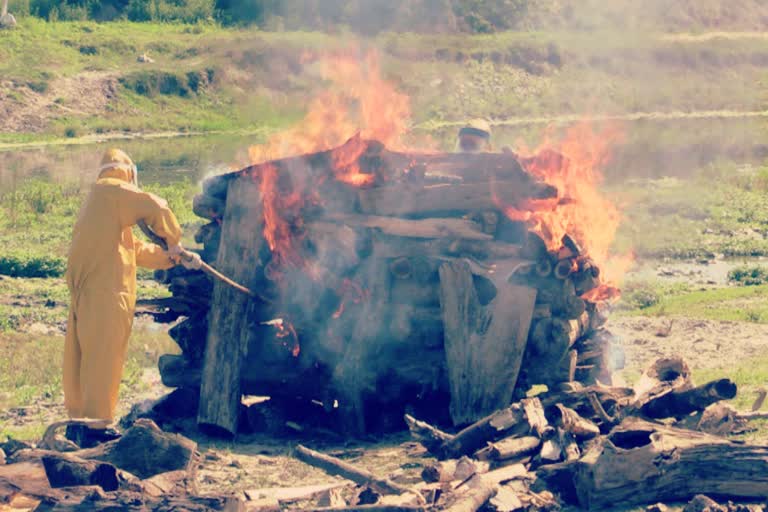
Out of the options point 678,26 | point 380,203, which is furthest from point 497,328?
point 678,26

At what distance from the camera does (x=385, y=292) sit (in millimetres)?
10688

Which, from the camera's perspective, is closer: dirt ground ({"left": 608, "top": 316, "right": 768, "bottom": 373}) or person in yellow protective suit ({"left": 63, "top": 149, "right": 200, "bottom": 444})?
person in yellow protective suit ({"left": 63, "top": 149, "right": 200, "bottom": 444})

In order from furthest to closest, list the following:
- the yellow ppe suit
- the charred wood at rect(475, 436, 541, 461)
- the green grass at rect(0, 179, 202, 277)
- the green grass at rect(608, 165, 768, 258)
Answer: the green grass at rect(608, 165, 768, 258), the green grass at rect(0, 179, 202, 277), the yellow ppe suit, the charred wood at rect(475, 436, 541, 461)

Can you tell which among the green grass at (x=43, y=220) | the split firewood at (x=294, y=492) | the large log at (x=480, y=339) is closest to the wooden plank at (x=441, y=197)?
the large log at (x=480, y=339)

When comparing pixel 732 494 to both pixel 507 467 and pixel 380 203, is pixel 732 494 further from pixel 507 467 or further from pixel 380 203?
pixel 380 203

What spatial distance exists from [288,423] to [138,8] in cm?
4282

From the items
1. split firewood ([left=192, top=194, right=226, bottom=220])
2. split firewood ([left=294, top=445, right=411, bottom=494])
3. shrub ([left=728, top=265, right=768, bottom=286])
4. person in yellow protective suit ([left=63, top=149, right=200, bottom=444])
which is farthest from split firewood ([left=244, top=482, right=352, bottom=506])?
shrub ([left=728, top=265, right=768, bottom=286])

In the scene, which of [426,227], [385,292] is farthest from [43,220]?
[426,227]

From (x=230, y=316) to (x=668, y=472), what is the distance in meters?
4.17

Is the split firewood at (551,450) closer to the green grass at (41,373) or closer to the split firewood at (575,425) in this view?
the split firewood at (575,425)

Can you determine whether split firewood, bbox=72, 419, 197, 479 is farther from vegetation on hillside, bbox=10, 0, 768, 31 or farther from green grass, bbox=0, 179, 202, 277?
vegetation on hillside, bbox=10, 0, 768, 31

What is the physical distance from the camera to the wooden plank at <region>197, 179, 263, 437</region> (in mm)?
10688

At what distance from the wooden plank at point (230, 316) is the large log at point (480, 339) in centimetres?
175

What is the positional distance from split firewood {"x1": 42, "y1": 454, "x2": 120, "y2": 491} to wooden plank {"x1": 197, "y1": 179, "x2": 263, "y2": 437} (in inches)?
91.0
